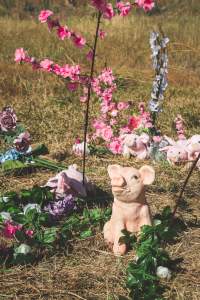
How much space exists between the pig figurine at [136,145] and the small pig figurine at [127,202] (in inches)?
65.3

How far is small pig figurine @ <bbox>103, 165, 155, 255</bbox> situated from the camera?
312 cm

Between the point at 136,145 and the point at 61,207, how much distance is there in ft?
4.72

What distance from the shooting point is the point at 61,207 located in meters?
3.65

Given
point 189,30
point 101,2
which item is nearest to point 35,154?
point 101,2

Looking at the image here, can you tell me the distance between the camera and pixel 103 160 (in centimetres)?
496

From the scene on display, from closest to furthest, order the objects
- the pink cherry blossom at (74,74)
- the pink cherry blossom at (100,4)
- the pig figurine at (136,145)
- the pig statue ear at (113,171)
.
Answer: the pig statue ear at (113,171) < the pink cherry blossom at (100,4) < the pink cherry blossom at (74,74) < the pig figurine at (136,145)

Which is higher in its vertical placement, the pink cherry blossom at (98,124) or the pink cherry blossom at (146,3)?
the pink cherry blossom at (146,3)

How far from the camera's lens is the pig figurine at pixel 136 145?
492 centimetres

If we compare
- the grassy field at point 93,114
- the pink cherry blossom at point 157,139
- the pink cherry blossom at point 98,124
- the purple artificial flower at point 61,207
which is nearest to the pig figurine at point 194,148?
the grassy field at point 93,114

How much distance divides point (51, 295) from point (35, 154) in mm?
2218

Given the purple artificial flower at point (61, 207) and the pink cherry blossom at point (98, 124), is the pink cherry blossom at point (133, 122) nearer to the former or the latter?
the pink cherry blossom at point (98, 124)

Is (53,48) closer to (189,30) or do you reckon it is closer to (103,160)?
(189,30)

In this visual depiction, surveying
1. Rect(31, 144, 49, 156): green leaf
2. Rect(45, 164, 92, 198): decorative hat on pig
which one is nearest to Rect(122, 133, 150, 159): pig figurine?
Rect(31, 144, 49, 156): green leaf

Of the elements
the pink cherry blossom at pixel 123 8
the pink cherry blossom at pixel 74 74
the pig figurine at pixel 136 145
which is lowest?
the pig figurine at pixel 136 145
